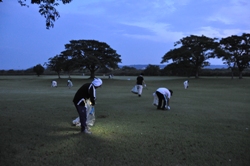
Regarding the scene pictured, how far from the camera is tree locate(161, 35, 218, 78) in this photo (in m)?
48.4

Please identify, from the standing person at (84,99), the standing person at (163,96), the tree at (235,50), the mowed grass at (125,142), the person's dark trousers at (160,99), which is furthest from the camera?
the tree at (235,50)

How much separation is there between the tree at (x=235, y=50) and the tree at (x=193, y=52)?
76.4 inches

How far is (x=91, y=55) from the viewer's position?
1953 inches

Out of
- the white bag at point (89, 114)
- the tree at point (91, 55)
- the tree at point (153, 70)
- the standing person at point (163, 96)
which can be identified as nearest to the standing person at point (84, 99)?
the white bag at point (89, 114)

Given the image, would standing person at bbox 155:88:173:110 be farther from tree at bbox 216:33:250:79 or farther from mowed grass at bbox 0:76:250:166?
tree at bbox 216:33:250:79

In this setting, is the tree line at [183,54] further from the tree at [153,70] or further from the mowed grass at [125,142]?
the mowed grass at [125,142]

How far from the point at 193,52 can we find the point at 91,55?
20.8 meters

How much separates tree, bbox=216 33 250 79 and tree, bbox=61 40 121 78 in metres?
A: 22.2

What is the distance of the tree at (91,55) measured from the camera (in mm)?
48894

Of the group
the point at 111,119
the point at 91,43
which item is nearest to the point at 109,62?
the point at 91,43

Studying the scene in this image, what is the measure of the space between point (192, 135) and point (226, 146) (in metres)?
1.10

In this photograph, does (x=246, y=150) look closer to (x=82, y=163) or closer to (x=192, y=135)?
(x=192, y=135)

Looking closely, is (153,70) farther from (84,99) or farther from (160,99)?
(84,99)

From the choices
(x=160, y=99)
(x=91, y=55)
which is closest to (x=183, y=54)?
(x=91, y=55)
